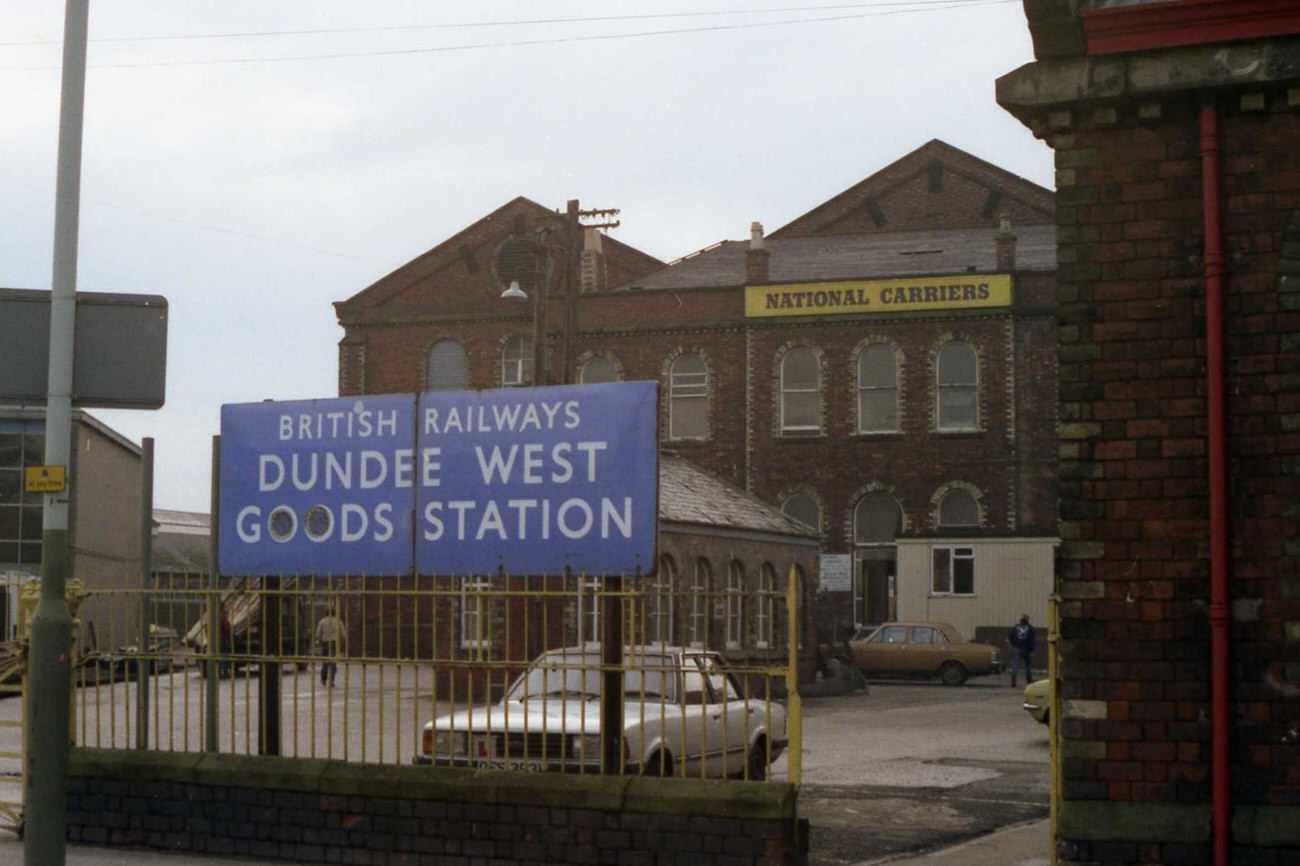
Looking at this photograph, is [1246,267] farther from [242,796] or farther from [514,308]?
[514,308]

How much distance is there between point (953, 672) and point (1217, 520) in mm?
30868

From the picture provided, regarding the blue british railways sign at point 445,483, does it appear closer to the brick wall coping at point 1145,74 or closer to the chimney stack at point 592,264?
the brick wall coping at point 1145,74

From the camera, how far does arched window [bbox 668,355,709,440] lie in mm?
48531

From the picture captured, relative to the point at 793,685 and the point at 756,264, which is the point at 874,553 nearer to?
the point at 756,264

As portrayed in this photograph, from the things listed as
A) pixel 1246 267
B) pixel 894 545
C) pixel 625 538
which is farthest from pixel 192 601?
pixel 894 545

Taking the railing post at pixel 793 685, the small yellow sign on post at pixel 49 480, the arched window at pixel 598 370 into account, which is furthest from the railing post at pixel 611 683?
the arched window at pixel 598 370

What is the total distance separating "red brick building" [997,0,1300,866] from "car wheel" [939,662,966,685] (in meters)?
30.4

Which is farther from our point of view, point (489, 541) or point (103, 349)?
point (489, 541)

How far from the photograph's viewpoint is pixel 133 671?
12.1 metres

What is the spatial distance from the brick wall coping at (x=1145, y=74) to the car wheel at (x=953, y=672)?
30.7 meters

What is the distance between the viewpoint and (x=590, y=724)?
11047mm

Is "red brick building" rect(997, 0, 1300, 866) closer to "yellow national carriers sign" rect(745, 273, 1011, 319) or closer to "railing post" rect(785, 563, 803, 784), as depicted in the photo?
"railing post" rect(785, 563, 803, 784)

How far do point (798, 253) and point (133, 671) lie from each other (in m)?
41.7

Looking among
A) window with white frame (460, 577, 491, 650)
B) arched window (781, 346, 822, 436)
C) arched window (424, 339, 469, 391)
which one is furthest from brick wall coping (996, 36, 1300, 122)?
arched window (424, 339, 469, 391)
